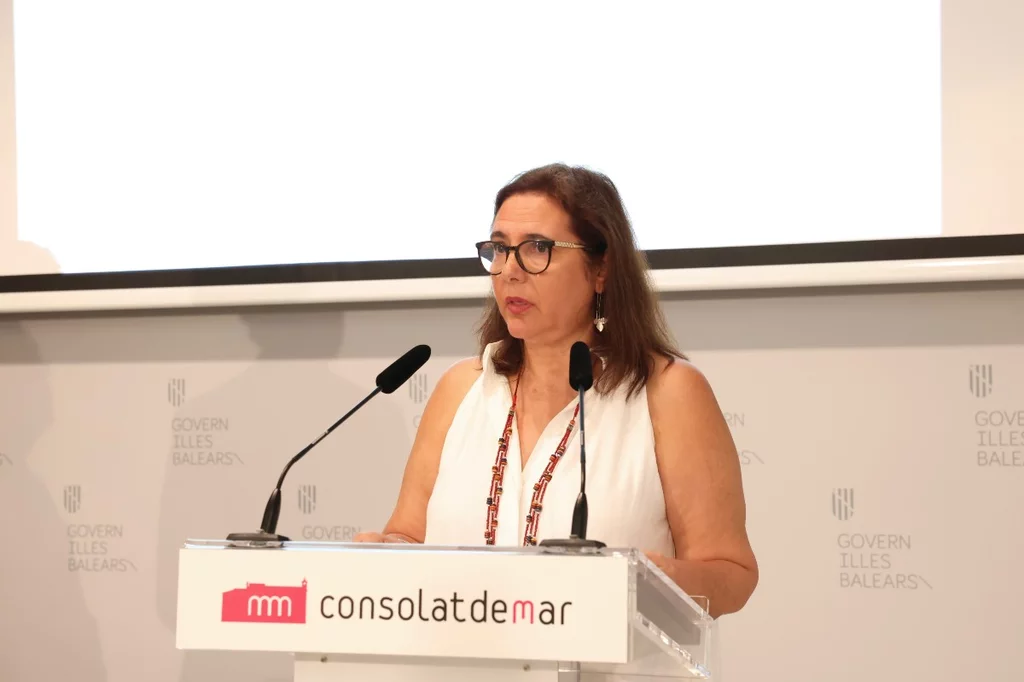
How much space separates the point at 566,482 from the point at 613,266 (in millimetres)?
442

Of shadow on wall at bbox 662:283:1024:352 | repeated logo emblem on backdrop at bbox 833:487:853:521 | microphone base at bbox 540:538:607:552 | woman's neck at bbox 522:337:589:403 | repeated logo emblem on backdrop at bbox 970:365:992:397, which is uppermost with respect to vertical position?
shadow on wall at bbox 662:283:1024:352

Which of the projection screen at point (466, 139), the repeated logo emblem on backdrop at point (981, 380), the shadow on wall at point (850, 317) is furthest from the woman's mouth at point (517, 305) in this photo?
the repeated logo emblem on backdrop at point (981, 380)

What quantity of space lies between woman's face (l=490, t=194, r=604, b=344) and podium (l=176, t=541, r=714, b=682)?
83 cm

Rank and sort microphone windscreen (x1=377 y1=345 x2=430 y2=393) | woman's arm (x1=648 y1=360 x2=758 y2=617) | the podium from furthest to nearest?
woman's arm (x1=648 y1=360 x2=758 y2=617) < microphone windscreen (x1=377 y1=345 x2=430 y2=393) < the podium

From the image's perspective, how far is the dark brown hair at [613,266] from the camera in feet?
7.11

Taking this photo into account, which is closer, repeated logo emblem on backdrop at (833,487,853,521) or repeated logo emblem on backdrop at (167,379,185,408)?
repeated logo emblem on backdrop at (833,487,853,521)

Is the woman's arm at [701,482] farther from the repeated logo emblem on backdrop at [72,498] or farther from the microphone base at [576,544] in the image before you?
the repeated logo emblem on backdrop at [72,498]

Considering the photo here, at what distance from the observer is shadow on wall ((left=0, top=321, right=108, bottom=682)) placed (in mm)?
3695

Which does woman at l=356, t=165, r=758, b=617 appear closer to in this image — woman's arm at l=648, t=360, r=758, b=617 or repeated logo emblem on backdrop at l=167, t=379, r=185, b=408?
woman's arm at l=648, t=360, r=758, b=617

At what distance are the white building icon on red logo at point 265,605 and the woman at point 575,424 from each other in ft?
1.89

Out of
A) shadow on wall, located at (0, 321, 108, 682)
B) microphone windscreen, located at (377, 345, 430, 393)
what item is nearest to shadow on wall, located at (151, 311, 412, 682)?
shadow on wall, located at (0, 321, 108, 682)

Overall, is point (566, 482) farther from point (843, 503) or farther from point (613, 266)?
point (843, 503)

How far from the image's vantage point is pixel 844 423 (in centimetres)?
305

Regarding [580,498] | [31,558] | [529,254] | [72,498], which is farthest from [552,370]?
[31,558]
